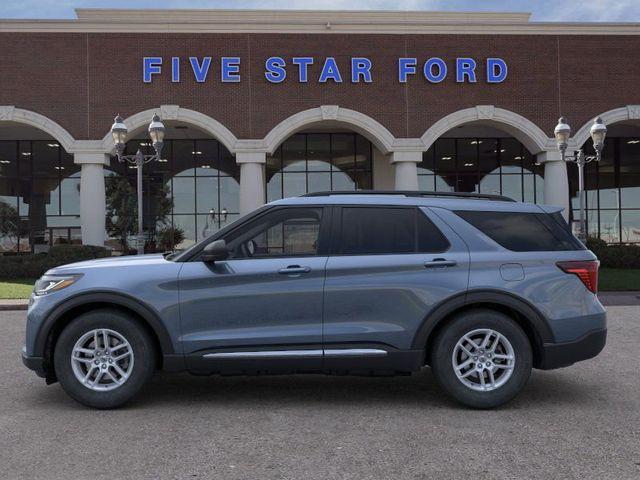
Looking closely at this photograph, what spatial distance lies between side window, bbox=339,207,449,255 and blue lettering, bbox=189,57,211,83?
1843cm

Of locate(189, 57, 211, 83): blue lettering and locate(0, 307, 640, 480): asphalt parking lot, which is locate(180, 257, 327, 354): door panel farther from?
locate(189, 57, 211, 83): blue lettering

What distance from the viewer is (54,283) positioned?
4.96 metres

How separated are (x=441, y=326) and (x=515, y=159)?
85.8ft

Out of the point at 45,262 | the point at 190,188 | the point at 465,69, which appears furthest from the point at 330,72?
the point at 45,262

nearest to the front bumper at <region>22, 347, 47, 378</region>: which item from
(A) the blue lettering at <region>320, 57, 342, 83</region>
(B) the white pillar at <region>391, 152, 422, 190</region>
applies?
(B) the white pillar at <region>391, 152, 422, 190</region>

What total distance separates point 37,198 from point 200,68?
40.9 ft

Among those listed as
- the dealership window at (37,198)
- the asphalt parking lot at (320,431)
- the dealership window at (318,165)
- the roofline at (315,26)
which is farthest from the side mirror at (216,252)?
the dealership window at (37,198)

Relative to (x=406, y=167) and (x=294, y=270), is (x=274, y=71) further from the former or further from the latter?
(x=294, y=270)

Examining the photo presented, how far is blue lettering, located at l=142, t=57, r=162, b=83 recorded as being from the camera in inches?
860

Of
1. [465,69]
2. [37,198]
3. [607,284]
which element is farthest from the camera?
[37,198]

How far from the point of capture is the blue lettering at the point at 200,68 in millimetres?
21906

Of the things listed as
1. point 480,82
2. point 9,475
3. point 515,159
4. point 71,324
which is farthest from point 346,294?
point 515,159

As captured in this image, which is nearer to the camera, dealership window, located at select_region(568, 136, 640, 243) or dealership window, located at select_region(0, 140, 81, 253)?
dealership window, located at select_region(0, 140, 81, 253)

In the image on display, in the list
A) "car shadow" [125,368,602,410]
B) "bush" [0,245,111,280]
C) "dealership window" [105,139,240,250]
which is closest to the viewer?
"car shadow" [125,368,602,410]
